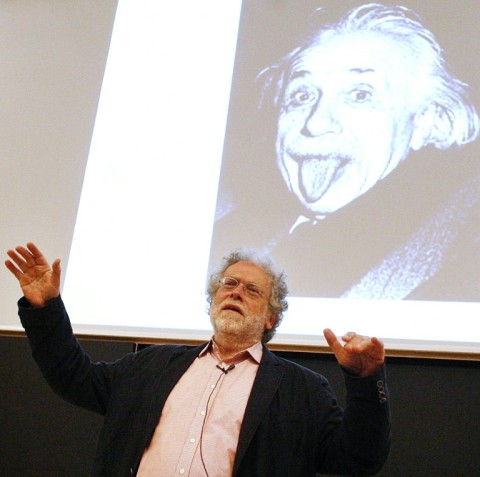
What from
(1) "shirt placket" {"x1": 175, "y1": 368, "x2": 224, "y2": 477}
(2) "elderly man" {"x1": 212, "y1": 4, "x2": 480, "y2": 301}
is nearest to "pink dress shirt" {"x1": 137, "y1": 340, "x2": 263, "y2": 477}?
(1) "shirt placket" {"x1": 175, "y1": 368, "x2": 224, "y2": 477}

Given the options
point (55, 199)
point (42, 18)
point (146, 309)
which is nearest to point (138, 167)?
point (55, 199)

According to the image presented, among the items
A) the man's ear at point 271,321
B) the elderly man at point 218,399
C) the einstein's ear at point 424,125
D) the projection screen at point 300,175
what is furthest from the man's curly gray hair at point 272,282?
the einstein's ear at point 424,125

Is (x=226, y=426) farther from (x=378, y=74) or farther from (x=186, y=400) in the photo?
(x=378, y=74)

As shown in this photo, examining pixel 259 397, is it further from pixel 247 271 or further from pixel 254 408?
pixel 247 271

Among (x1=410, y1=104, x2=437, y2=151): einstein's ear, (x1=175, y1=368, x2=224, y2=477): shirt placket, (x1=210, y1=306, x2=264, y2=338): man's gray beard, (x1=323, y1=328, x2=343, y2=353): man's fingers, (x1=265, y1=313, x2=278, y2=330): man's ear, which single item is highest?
(x1=410, y1=104, x2=437, y2=151): einstein's ear

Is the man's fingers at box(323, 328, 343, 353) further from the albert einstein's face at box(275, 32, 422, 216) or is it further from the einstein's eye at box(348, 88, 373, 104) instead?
the einstein's eye at box(348, 88, 373, 104)

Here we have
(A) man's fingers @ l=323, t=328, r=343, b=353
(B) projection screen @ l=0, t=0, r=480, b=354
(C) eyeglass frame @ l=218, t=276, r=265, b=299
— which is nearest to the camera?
(A) man's fingers @ l=323, t=328, r=343, b=353

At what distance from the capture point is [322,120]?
9.43ft

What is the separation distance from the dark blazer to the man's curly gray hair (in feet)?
0.83

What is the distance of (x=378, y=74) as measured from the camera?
2.88 m

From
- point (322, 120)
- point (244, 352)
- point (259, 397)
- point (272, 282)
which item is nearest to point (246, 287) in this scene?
point (272, 282)

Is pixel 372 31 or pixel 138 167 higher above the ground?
pixel 372 31

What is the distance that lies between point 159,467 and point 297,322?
1078mm

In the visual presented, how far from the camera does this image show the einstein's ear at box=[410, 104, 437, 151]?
2.73m
